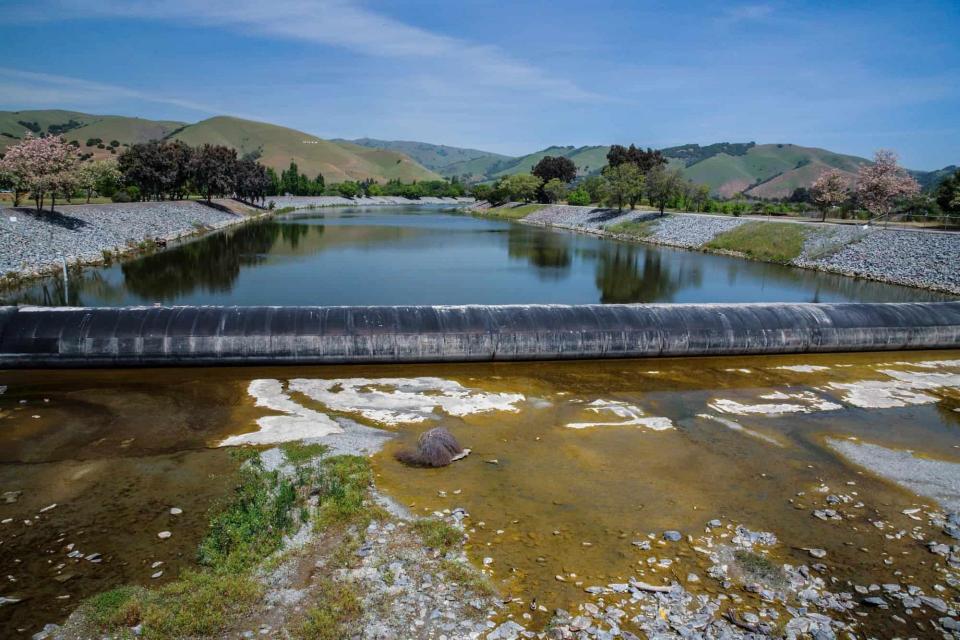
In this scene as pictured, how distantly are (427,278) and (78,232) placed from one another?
25734 mm

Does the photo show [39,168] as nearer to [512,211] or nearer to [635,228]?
[635,228]

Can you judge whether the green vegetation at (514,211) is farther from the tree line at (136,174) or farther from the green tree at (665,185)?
the tree line at (136,174)

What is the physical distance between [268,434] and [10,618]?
615 cm

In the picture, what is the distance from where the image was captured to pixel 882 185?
55875 millimetres

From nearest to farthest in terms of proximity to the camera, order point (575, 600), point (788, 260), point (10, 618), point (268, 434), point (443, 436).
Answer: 1. point (10, 618)
2. point (575, 600)
3. point (443, 436)
4. point (268, 434)
5. point (788, 260)

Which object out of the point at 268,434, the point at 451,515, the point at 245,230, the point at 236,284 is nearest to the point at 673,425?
the point at 451,515

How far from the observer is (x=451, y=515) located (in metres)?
10.0

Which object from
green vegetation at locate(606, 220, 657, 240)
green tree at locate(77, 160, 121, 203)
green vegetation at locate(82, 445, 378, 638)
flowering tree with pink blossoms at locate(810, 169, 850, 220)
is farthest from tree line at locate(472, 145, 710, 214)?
green vegetation at locate(82, 445, 378, 638)

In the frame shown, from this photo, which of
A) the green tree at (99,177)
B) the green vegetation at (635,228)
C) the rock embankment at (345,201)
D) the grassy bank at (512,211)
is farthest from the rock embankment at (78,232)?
the grassy bank at (512,211)

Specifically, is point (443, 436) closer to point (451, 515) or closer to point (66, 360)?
point (451, 515)

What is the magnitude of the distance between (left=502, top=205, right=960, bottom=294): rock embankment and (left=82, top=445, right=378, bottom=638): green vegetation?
130 ft

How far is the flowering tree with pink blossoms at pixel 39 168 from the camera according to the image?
3897 cm

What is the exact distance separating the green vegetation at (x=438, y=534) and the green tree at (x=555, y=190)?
113 meters

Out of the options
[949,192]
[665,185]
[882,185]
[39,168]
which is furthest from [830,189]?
[39,168]
